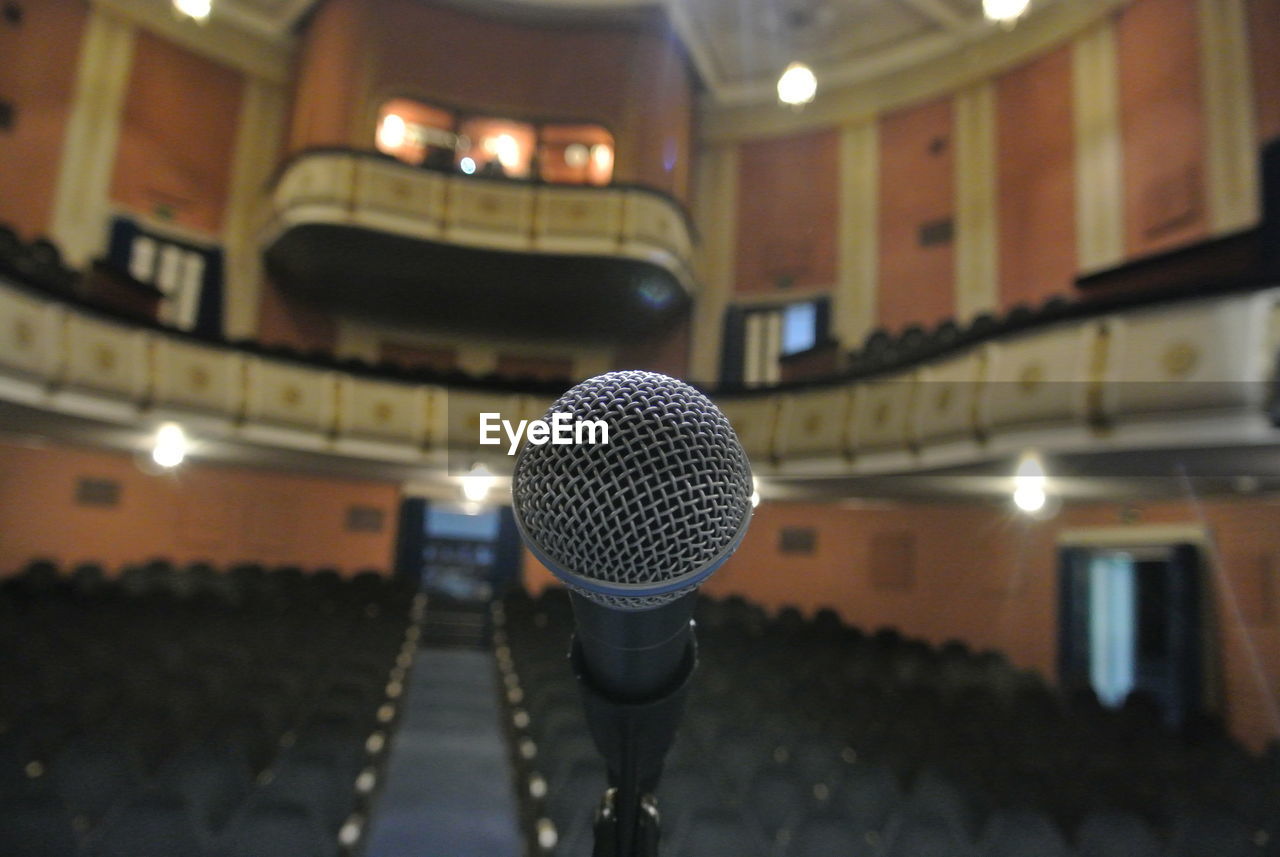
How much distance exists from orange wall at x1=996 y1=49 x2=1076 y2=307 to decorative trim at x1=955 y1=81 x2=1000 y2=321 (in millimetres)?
104

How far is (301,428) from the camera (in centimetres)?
953

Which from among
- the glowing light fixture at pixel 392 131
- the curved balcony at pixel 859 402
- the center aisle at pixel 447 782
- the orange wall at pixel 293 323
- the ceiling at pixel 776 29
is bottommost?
the center aisle at pixel 447 782

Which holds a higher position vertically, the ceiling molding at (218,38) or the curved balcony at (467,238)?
the ceiling molding at (218,38)

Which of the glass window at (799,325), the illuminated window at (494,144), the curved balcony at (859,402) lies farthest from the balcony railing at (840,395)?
the illuminated window at (494,144)

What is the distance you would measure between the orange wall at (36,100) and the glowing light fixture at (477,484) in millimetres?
6081

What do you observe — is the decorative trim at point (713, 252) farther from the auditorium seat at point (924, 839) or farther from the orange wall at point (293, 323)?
the auditorium seat at point (924, 839)

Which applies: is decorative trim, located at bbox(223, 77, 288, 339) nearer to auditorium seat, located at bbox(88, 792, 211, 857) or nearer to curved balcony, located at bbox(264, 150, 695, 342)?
curved balcony, located at bbox(264, 150, 695, 342)

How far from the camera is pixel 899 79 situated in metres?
12.1

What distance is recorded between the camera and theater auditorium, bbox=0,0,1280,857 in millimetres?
3775

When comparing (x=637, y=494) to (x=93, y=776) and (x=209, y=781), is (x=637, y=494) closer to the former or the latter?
(x=209, y=781)

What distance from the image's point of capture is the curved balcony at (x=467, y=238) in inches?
434

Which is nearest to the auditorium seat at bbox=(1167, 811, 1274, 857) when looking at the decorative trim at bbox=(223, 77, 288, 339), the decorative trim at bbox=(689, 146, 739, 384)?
the decorative trim at bbox=(689, 146, 739, 384)

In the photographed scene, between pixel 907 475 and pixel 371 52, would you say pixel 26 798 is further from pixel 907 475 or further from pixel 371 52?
pixel 371 52

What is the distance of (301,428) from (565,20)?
283 inches
